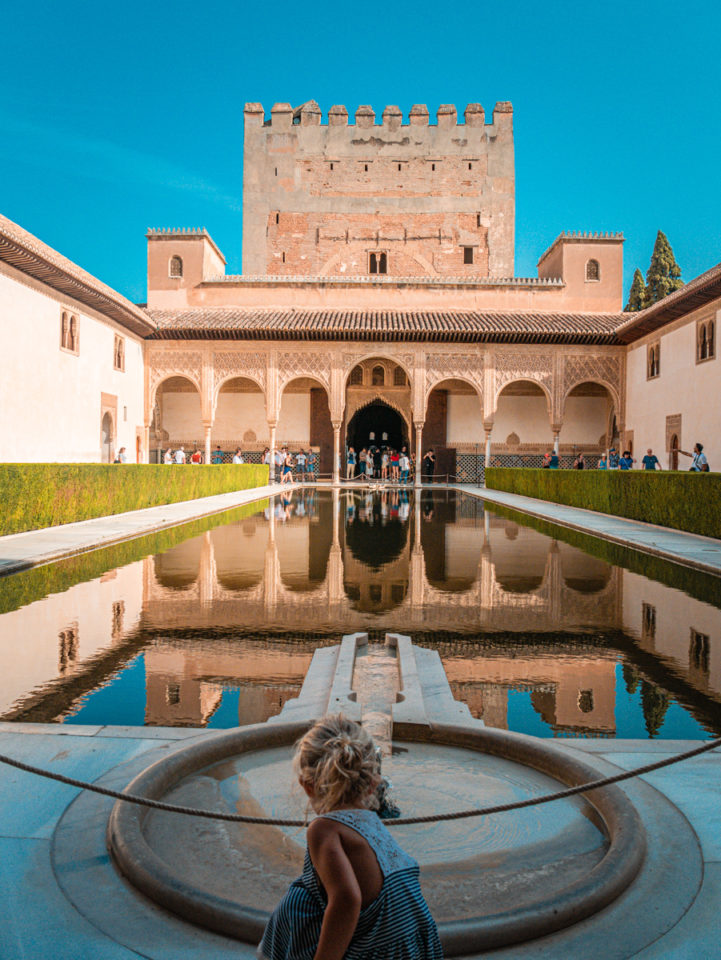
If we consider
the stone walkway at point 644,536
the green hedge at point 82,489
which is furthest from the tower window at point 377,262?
the stone walkway at point 644,536

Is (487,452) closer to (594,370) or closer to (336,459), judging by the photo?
(594,370)

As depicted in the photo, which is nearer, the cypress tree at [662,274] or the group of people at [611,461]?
the group of people at [611,461]

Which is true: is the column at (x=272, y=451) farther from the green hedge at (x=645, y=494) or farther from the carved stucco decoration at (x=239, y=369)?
→ the green hedge at (x=645, y=494)

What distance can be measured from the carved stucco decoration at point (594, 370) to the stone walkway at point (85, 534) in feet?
49.1

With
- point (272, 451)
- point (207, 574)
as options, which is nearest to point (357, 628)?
point (207, 574)

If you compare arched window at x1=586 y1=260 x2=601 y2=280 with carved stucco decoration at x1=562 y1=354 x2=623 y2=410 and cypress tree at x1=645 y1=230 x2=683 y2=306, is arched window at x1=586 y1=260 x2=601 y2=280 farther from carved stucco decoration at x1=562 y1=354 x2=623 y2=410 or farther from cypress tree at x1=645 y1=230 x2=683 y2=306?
cypress tree at x1=645 y1=230 x2=683 y2=306

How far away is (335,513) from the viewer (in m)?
15.0

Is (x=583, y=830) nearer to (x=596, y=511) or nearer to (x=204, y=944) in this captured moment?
(x=204, y=944)

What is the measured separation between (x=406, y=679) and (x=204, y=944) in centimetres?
204

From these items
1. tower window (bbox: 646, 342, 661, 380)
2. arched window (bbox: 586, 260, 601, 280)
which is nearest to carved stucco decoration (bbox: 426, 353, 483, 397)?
tower window (bbox: 646, 342, 661, 380)

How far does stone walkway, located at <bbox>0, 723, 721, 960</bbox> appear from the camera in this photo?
1.69 meters

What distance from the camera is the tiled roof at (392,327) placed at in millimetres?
24984

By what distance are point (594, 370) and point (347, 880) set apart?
85.8 feet

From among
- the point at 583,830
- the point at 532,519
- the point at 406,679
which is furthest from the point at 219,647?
the point at 532,519
